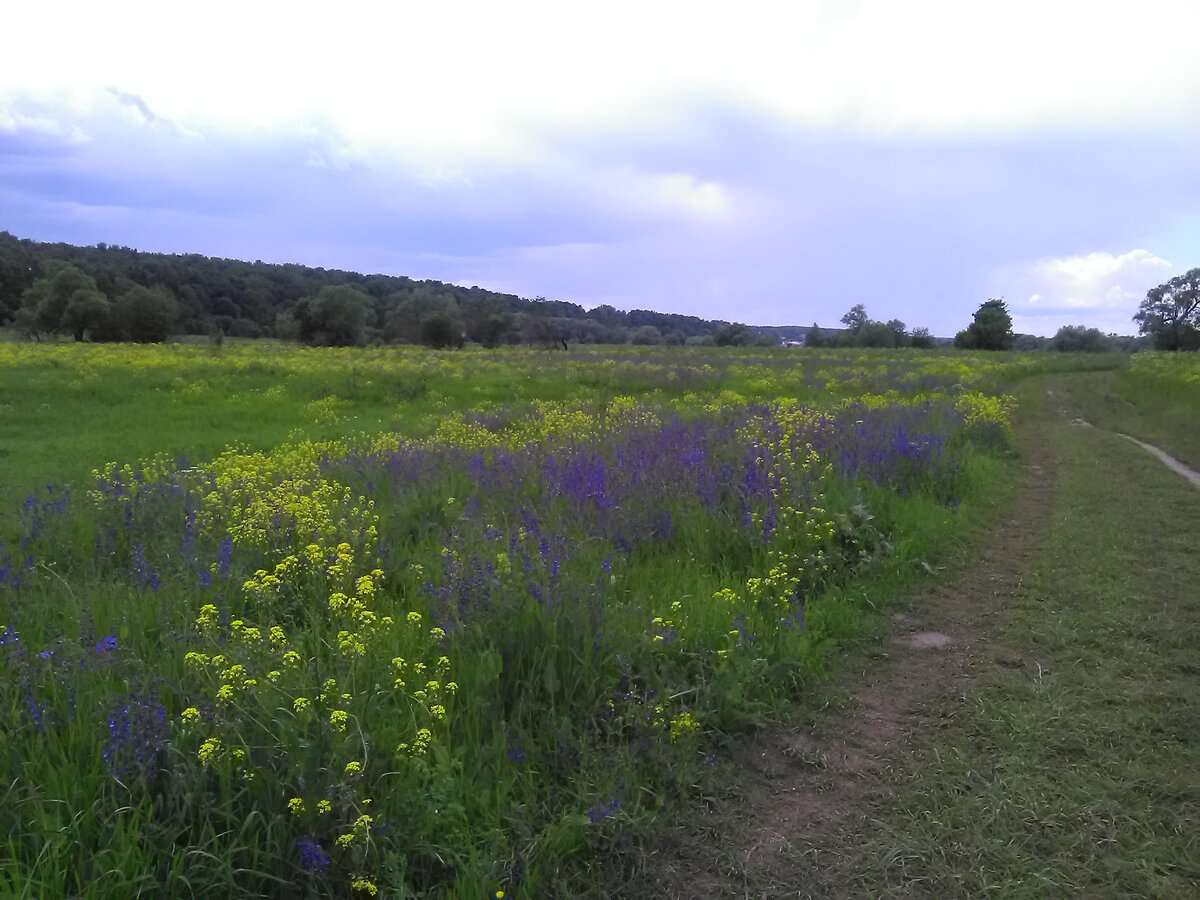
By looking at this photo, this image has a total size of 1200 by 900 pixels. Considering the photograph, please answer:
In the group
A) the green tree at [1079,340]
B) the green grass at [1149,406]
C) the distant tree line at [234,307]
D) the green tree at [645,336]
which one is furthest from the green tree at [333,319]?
the green tree at [1079,340]

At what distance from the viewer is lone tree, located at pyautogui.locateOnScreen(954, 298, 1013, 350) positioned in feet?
240

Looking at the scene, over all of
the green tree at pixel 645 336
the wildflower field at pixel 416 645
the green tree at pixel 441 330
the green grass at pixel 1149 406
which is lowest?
the wildflower field at pixel 416 645

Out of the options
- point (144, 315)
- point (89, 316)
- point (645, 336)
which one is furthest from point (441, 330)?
point (645, 336)

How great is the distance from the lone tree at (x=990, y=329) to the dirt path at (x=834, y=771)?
78.2 meters

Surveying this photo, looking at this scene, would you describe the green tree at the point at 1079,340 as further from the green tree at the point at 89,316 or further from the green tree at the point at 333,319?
the green tree at the point at 89,316

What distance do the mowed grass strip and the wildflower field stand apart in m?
0.87

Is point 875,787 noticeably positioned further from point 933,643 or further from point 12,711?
point 12,711

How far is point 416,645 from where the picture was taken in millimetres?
3893

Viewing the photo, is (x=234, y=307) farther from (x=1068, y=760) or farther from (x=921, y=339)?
(x=1068, y=760)

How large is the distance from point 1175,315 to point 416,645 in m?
90.4

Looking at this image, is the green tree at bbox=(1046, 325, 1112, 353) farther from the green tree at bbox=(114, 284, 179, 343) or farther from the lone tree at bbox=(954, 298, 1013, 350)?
the green tree at bbox=(114, 284, 179, 343)

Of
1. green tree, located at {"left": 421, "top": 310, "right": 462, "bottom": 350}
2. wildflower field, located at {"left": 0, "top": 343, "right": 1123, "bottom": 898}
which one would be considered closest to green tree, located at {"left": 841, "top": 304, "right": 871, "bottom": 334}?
green tree, located at {"left": 421, "top": 310, "right": 462, "bottom": 350}

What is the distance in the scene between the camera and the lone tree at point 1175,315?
70.0 meters

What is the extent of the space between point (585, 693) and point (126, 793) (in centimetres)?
198
